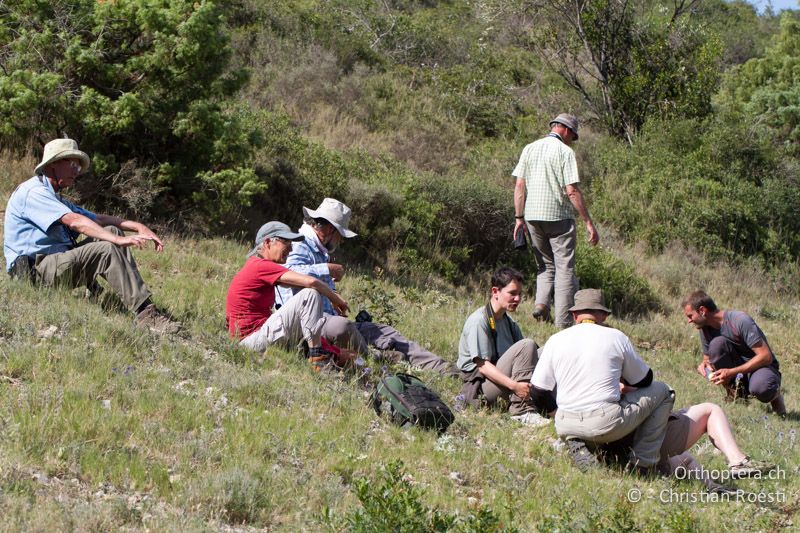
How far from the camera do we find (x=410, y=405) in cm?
628

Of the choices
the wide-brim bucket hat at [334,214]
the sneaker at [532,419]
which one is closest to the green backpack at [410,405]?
the sneaker at [532,419]

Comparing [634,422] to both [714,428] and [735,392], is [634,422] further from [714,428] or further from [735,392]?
[735,392]

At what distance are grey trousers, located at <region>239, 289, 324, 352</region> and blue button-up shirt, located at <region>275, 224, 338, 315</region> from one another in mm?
599

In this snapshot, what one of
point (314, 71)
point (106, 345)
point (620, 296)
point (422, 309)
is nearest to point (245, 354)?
point (106, 345)

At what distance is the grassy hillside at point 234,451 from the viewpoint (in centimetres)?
459

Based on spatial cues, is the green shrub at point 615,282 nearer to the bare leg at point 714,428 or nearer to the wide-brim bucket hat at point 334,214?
the wide-brim bucket hat at point 334,214

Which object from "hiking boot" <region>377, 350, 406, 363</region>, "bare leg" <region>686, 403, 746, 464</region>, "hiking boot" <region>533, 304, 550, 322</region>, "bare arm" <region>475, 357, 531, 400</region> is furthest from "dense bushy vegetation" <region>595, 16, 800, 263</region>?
"bare leg" <region>686, 403, 746, 464</region>

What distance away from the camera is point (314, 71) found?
1723cm

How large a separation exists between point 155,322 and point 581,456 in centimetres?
319

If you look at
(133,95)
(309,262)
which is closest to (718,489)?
(309,262)

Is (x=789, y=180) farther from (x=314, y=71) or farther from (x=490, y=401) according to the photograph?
(x=490, y=401)

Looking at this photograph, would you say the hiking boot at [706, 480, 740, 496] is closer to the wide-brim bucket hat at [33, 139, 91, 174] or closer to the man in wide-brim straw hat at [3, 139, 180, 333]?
the man in wide-brim straw hat at [3, 139, 180, 333]

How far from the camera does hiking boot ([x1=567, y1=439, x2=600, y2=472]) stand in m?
6.08

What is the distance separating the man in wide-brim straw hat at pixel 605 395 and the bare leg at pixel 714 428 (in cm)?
25
